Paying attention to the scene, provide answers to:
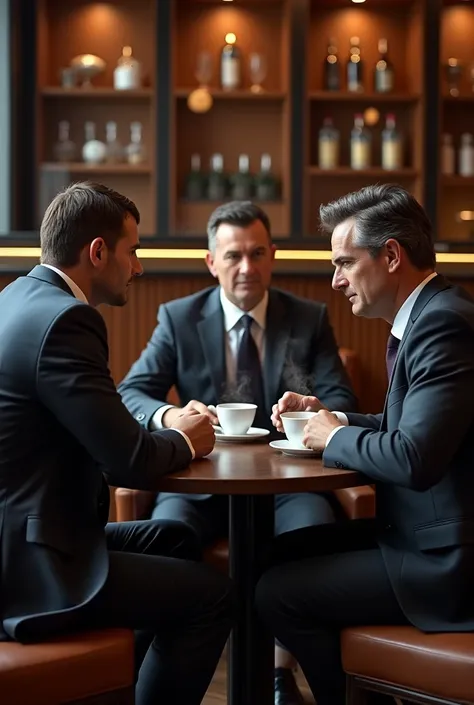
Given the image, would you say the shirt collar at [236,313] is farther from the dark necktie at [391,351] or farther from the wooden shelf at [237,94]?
the wooden shelf at [237,94]

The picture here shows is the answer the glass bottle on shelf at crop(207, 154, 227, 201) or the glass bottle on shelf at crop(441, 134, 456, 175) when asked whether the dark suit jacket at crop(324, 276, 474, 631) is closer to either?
the glass bottle on shelf at crop(207, 154, 227, 201)

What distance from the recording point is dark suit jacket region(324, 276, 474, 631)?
1.85 meters

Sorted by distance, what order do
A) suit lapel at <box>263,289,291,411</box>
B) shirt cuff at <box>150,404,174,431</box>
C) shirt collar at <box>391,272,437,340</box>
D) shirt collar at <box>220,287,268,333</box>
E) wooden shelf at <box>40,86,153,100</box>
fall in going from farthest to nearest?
1. wooden shelf at <box>40,86,153,100</box>
2. shirt collar at <box>220,287,268,333</box>
3. suit lapel at <box>263,289,291,411</box>
4. shirt cuff at <box>150,404,174,431</box>
5. shirt collar at <box>391,272,437,340</box>

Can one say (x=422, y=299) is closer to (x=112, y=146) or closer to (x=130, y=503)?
(x=130, y=503)

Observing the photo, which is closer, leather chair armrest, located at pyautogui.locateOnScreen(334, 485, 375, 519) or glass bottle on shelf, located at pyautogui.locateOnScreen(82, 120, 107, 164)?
leather chair armrest, located at pyautogui.locateOnScreen(334, 485, 375, 519)

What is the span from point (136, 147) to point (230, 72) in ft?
2.47

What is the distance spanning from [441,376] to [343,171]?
4.48 m

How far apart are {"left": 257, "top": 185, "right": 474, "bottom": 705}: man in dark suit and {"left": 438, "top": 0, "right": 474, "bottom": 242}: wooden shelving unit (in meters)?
4.41

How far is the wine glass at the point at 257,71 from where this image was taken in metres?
6.18

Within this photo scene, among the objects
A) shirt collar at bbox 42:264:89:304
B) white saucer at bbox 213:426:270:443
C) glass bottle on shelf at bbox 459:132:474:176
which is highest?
glass bottle on shelf at bbox 459:132:474:176

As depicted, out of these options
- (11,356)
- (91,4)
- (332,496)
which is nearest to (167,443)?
(11,356)

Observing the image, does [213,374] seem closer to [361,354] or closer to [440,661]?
[361,354]

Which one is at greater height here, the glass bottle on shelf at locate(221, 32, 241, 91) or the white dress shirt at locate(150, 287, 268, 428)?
the glass bottle on shelf at locate(221, 32, 241, 91)

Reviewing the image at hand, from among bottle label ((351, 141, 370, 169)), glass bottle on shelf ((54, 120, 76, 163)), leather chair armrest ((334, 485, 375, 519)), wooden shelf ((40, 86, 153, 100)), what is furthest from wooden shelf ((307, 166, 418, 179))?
leather chair armrest ((334, 485, 375, 519))
